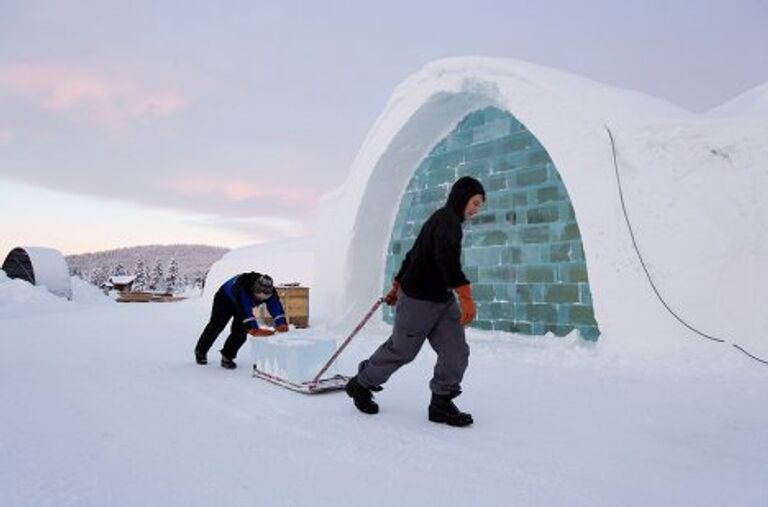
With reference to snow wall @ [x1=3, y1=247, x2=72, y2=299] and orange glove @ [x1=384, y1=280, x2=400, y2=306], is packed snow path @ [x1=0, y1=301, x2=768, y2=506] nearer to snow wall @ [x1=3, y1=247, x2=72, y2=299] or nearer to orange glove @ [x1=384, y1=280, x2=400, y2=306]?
orange glove @ [x1=384, y1=280, x2=400, y2=306]

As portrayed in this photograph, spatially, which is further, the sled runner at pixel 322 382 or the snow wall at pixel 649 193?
the snow wall at pixel 649 193

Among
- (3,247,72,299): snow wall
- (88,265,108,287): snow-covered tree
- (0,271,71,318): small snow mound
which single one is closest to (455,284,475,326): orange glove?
(0,271,71,318): small snow mound

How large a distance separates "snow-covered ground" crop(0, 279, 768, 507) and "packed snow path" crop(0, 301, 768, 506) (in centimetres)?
1

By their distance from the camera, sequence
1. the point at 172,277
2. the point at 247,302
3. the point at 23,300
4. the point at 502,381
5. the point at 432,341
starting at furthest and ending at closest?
1. the point at 172,277
2. the point at 23,300
3. the point at 247,302
4. the point at 502,381
5. the point at 432,341

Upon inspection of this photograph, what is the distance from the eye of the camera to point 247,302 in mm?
5215

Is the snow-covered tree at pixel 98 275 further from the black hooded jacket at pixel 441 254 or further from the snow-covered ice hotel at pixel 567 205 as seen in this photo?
the black hooded jacket at pixel 441 254

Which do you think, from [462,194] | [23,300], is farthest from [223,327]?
[23,300]

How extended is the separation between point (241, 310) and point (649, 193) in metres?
4.08

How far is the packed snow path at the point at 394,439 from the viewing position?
236cm

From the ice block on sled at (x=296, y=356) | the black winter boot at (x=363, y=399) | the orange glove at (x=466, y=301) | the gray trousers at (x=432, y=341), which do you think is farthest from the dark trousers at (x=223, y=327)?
the orange glove at (x=466, y=301)

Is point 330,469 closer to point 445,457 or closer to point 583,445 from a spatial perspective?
point 445,457

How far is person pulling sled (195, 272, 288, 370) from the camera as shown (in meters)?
5.09

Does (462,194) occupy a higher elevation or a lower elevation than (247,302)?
higher

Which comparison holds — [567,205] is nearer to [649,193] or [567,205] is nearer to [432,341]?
[649,193]
